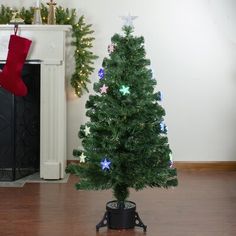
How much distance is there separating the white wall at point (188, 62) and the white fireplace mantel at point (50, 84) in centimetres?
49

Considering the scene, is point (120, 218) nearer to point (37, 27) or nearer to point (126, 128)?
point (126, 128)

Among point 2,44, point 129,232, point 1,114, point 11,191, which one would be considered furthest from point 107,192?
point 2,44

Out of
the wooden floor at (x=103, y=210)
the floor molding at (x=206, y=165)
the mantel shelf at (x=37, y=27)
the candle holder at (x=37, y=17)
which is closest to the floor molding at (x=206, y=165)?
the floor molding at (x=206, y=165)

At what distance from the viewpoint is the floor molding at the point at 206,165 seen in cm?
542

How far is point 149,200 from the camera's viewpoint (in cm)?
410

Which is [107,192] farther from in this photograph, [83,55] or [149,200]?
[83,55]

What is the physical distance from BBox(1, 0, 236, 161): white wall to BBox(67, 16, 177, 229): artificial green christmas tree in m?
2.16

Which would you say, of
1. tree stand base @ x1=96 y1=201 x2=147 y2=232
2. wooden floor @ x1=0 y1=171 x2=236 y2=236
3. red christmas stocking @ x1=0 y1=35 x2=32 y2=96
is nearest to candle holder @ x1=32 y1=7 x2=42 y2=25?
red christmas stocking @ x1=0 y1=35 x2=32 y2=96

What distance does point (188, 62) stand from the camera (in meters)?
5.34

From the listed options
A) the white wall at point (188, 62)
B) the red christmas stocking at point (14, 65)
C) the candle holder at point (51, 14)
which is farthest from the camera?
the white wall at point (188, 62)

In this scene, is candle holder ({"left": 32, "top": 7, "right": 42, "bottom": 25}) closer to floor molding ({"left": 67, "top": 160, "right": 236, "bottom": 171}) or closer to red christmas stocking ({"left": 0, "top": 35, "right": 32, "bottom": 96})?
red christmas stocking ({"left": 0, "top": 35, "right": 32, "bottom": 96})

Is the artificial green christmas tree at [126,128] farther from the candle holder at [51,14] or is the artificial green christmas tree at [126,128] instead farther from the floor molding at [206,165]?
the floor molding at [206,165]

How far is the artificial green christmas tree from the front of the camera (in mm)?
3102

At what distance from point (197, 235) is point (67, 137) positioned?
2.49 meters
